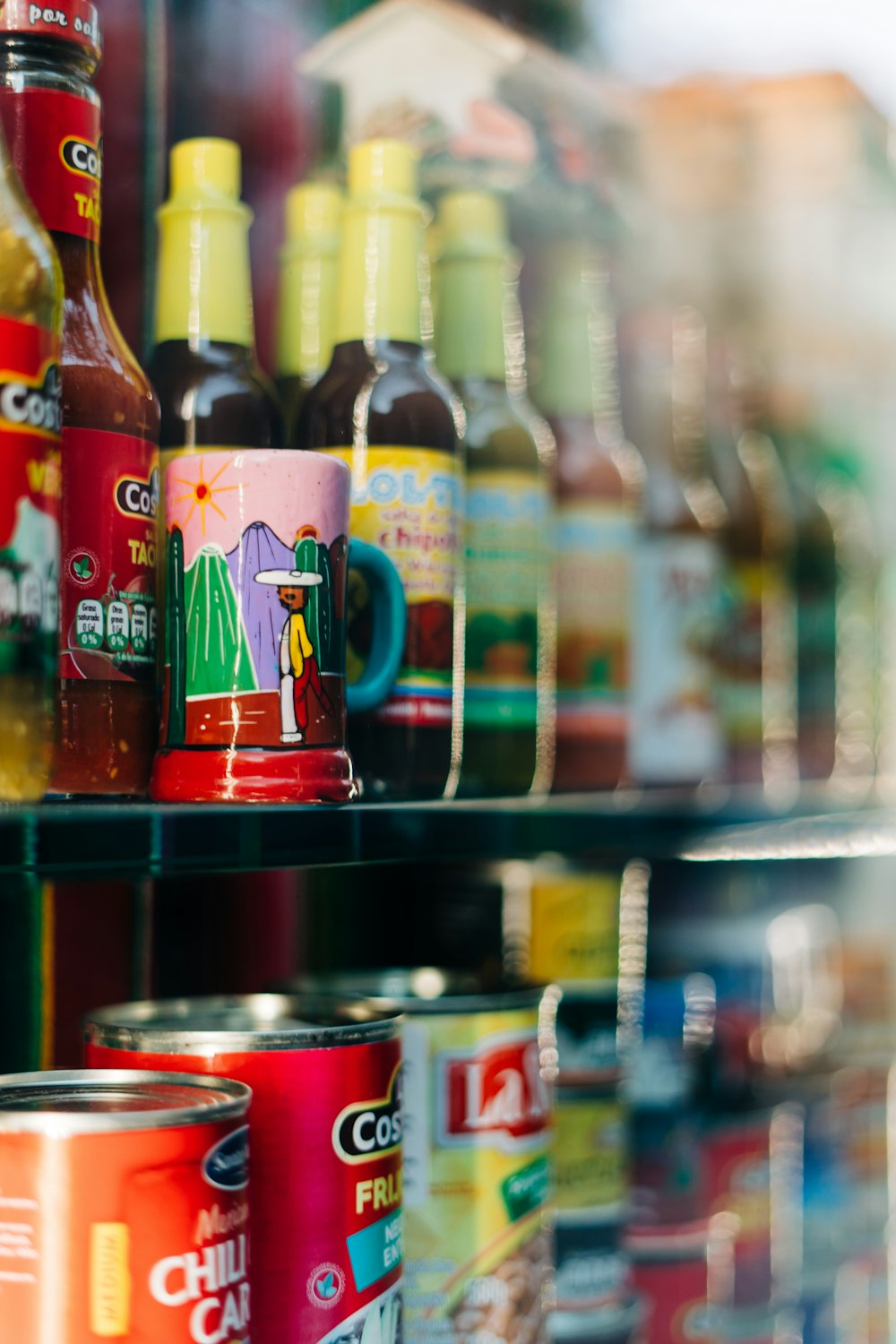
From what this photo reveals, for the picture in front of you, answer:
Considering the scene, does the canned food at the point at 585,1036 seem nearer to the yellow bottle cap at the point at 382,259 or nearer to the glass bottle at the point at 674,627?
the glass bottle at the point at 674,627

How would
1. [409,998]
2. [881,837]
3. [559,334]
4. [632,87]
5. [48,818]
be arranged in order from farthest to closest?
[632,87]
[881,837]
[559,334]
[409,998]
[48,818]

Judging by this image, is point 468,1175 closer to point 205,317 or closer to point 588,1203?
point 588,1203

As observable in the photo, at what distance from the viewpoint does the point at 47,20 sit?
71 centimetres

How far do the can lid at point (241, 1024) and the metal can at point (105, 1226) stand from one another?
0.32 feet

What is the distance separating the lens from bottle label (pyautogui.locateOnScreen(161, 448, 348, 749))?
709 millimetres

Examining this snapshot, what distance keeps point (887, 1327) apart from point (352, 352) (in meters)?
1.02

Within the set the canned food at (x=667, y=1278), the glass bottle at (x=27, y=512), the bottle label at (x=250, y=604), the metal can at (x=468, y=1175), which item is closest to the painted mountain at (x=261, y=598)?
the bottle label at (x=250, y=604)

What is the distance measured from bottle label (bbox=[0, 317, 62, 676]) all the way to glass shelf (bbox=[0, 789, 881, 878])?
6 centimetres

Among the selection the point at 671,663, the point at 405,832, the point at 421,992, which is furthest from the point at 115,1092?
the point at 671,663

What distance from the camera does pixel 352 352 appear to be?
893mm

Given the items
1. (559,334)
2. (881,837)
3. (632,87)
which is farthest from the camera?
(632,87)

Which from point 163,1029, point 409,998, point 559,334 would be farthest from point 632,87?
point 163,1029

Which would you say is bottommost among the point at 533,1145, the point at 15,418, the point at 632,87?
the point at 533,1145

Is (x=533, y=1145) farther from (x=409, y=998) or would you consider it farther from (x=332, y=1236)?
(x=332, y=1236)
